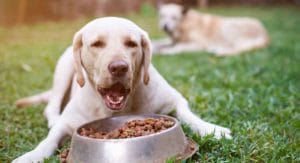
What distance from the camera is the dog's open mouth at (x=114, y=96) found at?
9.59ft

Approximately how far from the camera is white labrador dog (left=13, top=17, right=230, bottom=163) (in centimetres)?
283

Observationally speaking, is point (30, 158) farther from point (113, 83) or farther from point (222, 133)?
point (222, 133)

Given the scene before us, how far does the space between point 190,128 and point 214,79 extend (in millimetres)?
2038

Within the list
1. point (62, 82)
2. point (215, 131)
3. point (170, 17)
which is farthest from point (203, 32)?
point (215, 131)

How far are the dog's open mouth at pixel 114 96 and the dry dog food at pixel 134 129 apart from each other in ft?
0.41

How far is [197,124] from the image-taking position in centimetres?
319

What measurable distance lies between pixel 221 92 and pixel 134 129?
1.91 metres

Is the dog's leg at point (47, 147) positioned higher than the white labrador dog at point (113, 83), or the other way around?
the white labrador dog at point (113, 83)

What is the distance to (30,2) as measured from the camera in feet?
35.0

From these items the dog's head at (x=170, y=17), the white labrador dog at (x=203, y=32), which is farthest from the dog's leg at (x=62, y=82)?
the dog's head at (x=170, y=17)

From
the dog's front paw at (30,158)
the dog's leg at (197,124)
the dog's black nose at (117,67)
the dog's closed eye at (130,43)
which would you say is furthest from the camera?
the dog's leg at (197,124)

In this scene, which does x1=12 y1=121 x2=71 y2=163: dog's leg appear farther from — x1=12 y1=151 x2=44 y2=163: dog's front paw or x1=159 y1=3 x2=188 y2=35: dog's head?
x1=159 y1=3 x2=188 y2=35: dog's head

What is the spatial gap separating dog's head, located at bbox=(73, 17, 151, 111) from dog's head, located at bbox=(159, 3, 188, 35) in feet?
16.1

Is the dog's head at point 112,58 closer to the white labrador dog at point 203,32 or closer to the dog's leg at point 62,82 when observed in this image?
the dog's leg at point 62,82
